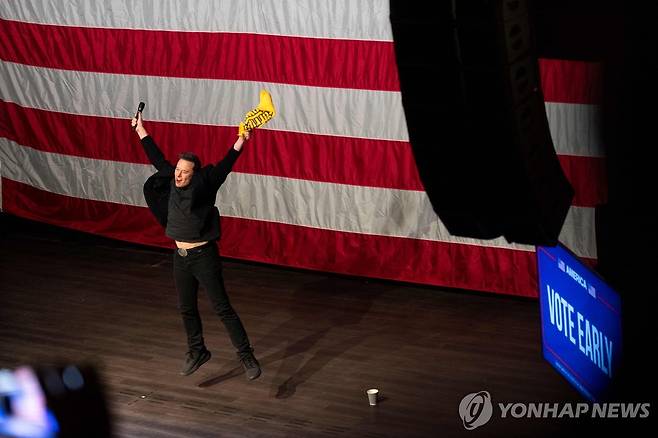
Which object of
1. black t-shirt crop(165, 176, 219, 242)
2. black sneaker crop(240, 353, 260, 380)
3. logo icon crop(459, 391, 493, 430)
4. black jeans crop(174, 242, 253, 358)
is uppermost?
black t-shirt crop(165, 176, 219, 242)

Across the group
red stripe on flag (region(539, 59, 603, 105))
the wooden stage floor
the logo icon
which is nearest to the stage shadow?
the wooden stage floor

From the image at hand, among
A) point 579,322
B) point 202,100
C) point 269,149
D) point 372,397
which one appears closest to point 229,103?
point 202,100

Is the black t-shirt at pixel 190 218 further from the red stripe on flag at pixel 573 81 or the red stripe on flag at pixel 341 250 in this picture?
the red stripe on flag at pixel 573 81

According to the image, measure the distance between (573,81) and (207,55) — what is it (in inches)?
105

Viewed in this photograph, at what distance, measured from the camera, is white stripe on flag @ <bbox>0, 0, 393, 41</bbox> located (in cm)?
702

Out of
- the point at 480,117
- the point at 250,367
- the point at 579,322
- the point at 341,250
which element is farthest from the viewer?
the point at 341,250

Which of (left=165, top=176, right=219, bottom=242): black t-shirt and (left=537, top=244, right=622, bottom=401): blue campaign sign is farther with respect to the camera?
(left=165, top=176, right=219, bottom=242): black t-shirt

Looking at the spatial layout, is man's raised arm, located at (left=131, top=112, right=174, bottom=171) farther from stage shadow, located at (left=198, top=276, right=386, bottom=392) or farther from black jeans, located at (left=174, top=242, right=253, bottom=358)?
stage shadow, located at (left=198, top=276, right=386, bottom=392)

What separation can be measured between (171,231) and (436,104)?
2.76m

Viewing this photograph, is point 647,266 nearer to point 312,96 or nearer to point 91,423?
point 91,423

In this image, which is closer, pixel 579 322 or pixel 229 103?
pixel 579 322

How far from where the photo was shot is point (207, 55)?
766 centimetres

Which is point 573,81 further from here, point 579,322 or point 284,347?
point 579,322

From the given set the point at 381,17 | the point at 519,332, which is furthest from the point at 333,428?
the point at 381,17
